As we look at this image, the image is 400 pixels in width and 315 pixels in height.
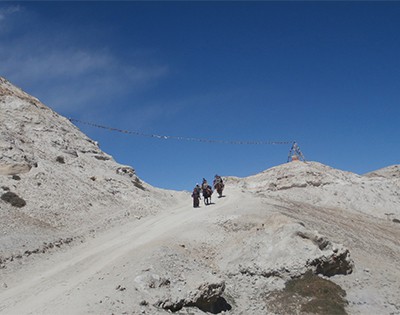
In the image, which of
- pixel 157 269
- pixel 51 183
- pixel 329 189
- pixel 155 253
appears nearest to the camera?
pixel 157 269

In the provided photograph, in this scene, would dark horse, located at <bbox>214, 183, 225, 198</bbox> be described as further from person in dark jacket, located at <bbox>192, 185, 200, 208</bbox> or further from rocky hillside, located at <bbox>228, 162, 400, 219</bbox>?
rocky hillside, located at <bbox>228, 162, 400, 219</bbox>

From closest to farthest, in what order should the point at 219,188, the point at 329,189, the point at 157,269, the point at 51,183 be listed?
the point at 157,269
the point at 51,183
the point at 219,188
the point at 329,189

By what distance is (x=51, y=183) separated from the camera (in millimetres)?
35781

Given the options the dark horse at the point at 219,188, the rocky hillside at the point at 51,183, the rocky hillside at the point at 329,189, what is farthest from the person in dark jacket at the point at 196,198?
the rocky hillside at the point at 329,189

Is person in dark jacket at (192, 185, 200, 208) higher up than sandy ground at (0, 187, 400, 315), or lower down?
higher up

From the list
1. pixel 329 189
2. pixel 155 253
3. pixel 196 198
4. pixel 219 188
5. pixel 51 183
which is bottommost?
pixel 155 253

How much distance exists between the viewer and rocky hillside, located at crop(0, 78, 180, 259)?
90.6 feet

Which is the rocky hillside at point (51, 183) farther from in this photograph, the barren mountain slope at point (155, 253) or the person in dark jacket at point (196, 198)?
the person in dark jacket at point (196, 198)

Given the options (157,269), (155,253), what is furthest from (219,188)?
(157,269)

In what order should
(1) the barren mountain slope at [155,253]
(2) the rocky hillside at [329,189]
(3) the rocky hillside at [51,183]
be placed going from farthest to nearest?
(2) the rocky hillside at [329,189] < (3) the rocky hillside at [51,183] < (1) the barren mountain slope at [155,253]

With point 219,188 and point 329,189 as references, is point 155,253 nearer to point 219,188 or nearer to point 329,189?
point 219,188

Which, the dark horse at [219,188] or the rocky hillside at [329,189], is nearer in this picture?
the dark horse at [219,188]

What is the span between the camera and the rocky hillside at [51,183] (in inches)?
1087

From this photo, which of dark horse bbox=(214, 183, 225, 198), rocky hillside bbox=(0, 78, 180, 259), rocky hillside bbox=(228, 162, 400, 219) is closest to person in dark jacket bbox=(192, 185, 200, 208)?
dark horse bbox=(214, 183, 225, 198)
